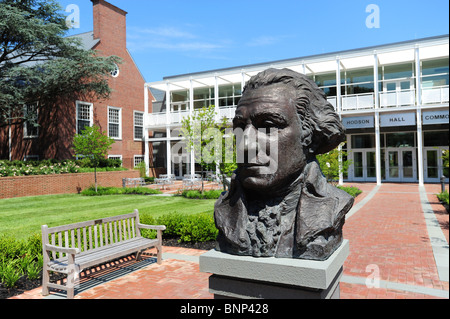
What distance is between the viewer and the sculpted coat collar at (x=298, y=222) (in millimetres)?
3088

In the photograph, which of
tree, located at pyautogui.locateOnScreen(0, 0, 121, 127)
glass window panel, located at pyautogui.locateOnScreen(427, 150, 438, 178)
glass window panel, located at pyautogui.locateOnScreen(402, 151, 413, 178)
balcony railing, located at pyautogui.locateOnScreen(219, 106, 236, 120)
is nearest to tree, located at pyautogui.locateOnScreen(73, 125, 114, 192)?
tree, located at pyautogui.locateOnScreen(0, 0, 121, 127)

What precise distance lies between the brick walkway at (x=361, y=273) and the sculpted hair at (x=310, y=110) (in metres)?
2.41

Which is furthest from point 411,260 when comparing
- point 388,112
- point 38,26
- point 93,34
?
point 93,34

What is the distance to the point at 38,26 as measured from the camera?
798 inches

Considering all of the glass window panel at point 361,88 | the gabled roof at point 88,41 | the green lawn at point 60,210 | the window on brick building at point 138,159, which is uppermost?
the gabled roof at point 88,41

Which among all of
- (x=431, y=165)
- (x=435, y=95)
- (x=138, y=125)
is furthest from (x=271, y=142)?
(x=138, y=125)

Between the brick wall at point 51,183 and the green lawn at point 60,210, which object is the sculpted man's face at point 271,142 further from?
the brick wall at point 51,183

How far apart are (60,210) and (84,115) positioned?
47.6 ft

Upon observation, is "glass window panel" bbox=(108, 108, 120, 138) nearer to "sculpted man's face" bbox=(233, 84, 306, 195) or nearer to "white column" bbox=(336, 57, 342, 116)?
"white column" bbox=(336, 57, 342, 116)

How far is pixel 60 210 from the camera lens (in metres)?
12.9

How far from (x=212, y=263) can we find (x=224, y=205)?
640 millimetres

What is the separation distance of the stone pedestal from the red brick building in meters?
22.1

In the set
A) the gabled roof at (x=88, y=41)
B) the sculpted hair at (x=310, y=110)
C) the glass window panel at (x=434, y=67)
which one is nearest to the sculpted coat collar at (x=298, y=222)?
the sculpted hair at (x=310, y=110)

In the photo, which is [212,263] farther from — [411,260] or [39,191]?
[39,191]
